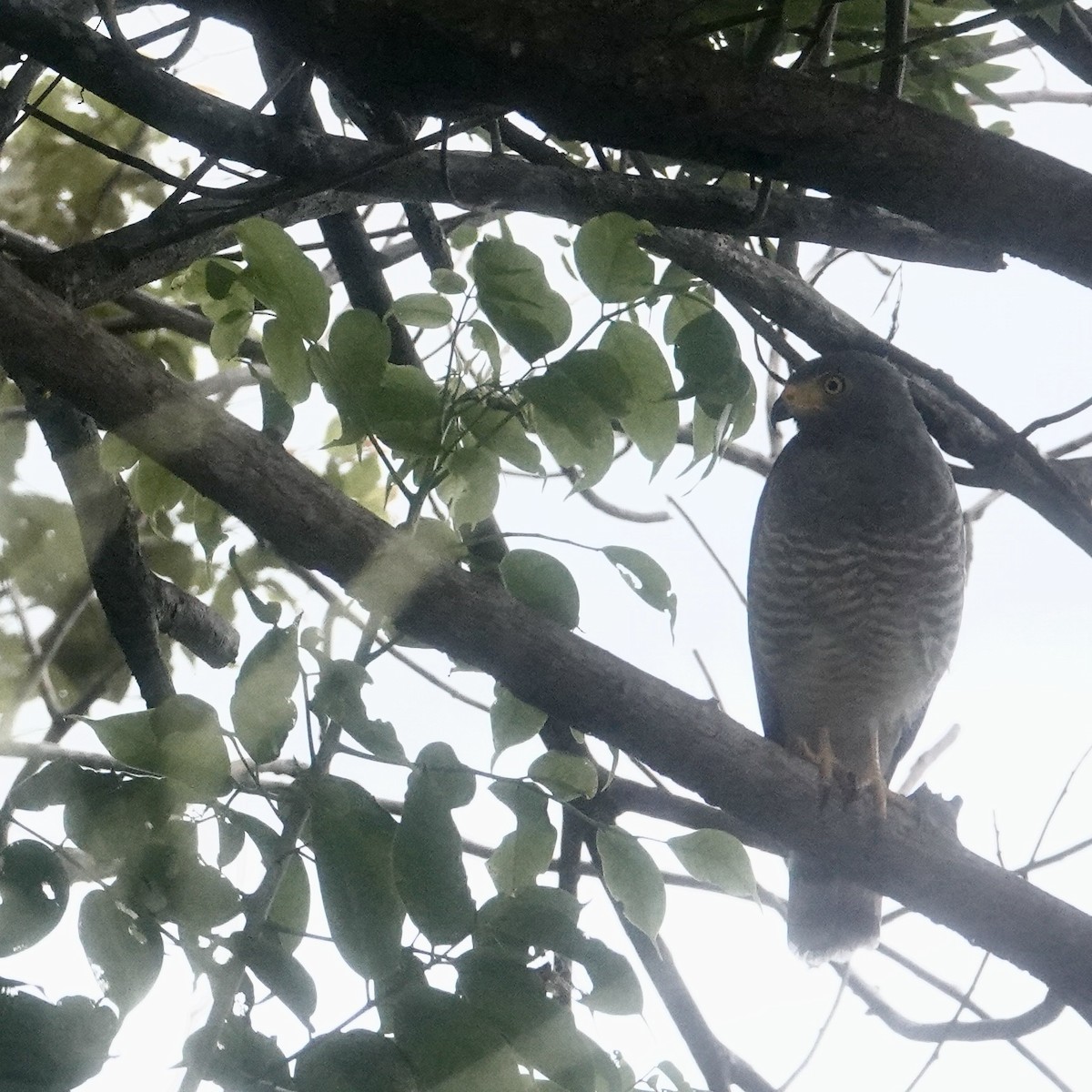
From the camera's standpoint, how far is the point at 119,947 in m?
1.51

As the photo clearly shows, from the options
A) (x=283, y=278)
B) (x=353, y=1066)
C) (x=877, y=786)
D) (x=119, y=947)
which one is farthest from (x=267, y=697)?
(x=877, y=786)

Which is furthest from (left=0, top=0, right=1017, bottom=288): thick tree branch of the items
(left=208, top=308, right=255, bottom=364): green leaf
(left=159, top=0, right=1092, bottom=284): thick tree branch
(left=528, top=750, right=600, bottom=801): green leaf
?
(left=528, top=750, right=600, bottom=801): green leaf

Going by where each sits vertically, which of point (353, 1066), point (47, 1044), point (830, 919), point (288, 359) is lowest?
point (47, 1044)

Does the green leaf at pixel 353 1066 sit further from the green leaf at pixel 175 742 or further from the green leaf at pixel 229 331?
the green leaf at pixel 229 331

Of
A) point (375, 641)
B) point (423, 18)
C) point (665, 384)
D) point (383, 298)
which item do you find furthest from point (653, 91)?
point (383, 298)

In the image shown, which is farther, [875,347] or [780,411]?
[780,411]

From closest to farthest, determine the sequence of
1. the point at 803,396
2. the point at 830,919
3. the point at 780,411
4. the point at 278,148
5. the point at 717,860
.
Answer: the point at 717,860, the point at 278,148, the point at 830,919, the point at 803,396, the point at 780,411

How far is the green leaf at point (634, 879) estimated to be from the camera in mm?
1800

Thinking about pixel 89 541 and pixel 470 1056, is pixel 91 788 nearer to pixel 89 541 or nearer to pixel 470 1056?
A: pixel 470 1056

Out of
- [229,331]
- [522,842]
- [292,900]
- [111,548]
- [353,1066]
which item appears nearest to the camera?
[353,1066]

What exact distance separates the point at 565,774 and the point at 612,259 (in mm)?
754

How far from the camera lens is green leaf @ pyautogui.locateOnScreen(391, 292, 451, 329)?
2.09m

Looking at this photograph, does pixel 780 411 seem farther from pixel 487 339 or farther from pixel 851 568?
pixel 487 339

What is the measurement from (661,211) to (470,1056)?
60.7 inches
